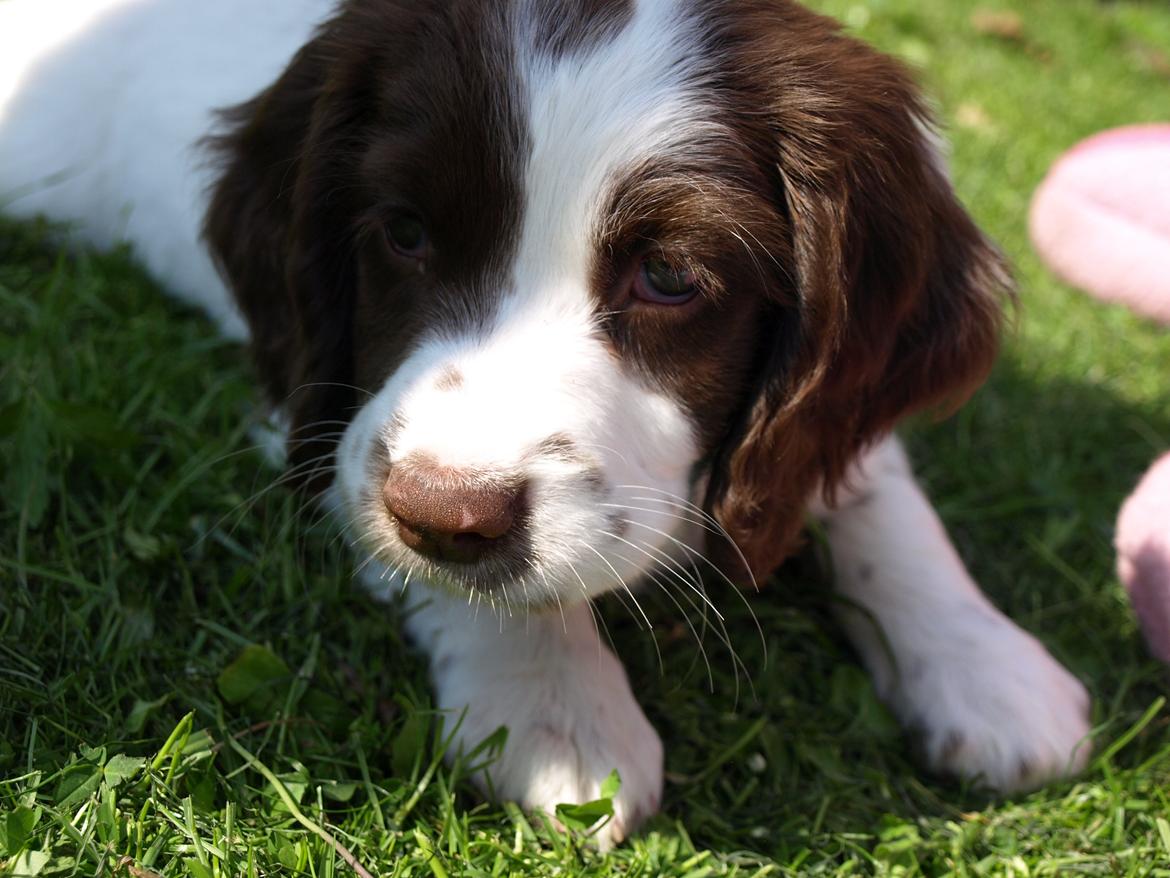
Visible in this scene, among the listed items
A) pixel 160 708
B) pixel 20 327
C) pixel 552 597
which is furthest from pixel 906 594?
pixel 20 327

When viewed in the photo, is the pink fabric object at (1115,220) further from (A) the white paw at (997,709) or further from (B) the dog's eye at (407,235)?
(B) the dog's eye at (407,235)

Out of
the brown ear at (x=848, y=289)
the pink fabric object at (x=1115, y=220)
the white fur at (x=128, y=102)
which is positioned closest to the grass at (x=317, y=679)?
the white fur at (x=128, y=102)

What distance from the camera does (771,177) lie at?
8.19ft

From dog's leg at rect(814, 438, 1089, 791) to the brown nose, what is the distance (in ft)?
3.71

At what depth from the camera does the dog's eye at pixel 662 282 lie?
2.39 m

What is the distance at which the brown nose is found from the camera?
2084 mm

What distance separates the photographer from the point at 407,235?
8.25ft

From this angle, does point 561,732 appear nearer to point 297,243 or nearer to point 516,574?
point 516,574

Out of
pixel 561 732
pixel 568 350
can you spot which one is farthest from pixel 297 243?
pixel 561 732

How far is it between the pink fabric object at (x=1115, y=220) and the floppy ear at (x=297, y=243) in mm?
3385

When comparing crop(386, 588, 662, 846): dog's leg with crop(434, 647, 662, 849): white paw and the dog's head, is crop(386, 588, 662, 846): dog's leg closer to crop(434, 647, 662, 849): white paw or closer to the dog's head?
crop(434, 647, 662, 849): white paw

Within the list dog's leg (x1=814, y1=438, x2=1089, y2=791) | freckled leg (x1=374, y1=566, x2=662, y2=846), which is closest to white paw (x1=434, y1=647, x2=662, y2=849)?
freckled leg (x1=374, y1=566, x2=662, y2=846)

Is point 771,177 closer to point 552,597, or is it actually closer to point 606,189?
point 606,189

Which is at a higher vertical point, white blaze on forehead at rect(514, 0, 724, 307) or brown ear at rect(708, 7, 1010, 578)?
white blaze on forehead at rect(514, 0, 724, 307)
